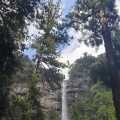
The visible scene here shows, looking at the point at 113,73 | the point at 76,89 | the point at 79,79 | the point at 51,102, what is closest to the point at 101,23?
the point at 113,73

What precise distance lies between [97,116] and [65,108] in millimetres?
20216

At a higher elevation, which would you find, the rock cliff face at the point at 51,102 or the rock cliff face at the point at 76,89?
the rock cliff face at the point at 76,89

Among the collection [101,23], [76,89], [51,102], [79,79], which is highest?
[79,79]

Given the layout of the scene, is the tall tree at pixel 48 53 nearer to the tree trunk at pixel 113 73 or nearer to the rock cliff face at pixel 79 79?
the tree trunk at pixel 113 73

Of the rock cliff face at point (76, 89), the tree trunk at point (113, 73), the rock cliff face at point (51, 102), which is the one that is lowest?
the tree trunk at point (113, 73)

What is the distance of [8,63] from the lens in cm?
1209

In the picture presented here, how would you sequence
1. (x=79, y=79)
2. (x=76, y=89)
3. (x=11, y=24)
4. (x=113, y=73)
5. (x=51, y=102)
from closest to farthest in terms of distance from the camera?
(x=113, y=73) → (x=11, y=24) → (x=51, y=102) → (x=76, y=89) → (x=79, y=79)

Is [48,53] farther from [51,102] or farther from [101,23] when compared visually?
[51,102]

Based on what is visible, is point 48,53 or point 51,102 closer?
point 48,53

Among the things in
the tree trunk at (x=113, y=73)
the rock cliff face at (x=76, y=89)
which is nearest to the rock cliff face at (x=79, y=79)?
the rock cliff face at (x=76, y=89)

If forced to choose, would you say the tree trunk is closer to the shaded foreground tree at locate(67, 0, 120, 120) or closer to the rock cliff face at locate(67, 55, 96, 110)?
the shaded foreground tree at locate(67, 0, 120, 120)

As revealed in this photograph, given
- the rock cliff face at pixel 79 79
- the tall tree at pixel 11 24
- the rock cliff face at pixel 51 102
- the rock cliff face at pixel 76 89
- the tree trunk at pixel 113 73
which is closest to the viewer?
the tree trunk at pixel 113 73

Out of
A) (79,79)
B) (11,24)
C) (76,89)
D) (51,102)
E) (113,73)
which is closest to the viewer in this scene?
(113,73)

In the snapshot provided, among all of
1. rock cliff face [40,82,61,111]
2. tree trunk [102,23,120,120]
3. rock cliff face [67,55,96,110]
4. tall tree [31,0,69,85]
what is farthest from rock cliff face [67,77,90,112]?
tree trunk [102,23,120,120]
